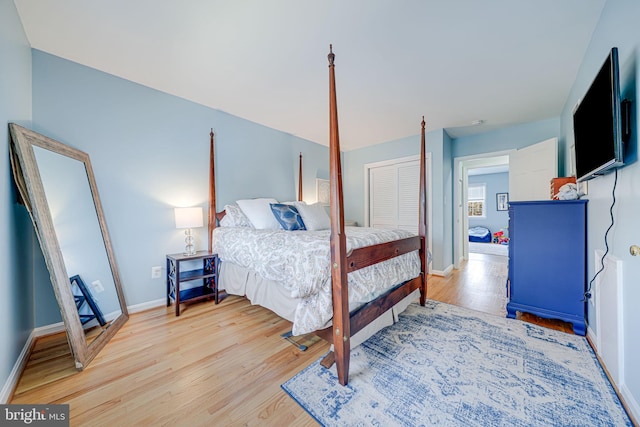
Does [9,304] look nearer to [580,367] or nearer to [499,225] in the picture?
[580,367]

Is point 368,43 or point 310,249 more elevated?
point 368,43

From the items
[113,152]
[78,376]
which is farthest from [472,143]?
[78,376]

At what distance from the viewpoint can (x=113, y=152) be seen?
231cm

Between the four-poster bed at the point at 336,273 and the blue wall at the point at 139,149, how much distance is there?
2.38 ft

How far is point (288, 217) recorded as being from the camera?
272cm

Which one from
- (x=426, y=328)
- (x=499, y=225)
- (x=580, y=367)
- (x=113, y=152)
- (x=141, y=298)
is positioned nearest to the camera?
(x=580, y=367)

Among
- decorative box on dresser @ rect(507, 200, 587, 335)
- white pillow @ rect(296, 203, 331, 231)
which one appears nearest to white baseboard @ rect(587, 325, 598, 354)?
decorative box on dresser @ rect(507, 200, 587, 335)

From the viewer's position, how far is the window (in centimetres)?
814

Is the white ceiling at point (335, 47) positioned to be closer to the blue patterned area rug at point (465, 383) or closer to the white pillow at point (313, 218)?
the white pillow at point (313, 218)

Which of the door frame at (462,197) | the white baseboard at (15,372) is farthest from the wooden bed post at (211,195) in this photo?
the door frame at (462,197)

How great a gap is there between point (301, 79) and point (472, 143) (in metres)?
3.32

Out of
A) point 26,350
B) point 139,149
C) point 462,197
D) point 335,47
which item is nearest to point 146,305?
point 26,350

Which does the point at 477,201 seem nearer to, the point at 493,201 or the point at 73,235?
the point at 493,201

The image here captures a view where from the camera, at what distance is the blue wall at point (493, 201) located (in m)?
7.70
